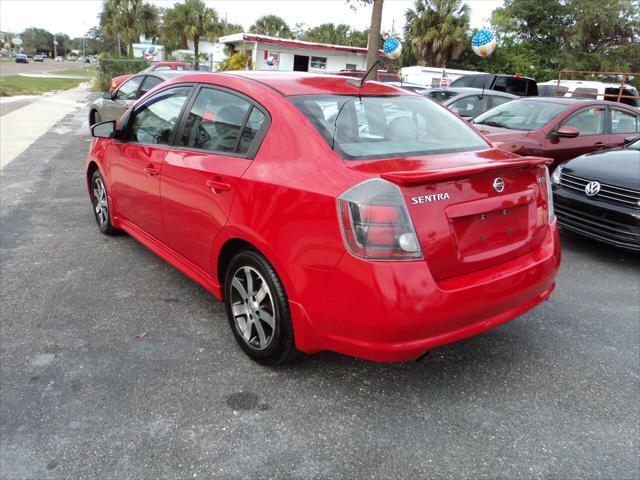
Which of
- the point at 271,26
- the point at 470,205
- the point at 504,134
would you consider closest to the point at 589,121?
the point at 504,134

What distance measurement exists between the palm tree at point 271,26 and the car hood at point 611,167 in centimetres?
5325

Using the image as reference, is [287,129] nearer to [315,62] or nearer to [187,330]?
[187,330]

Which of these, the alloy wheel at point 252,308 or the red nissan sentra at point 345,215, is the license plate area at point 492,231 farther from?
the alloy wheel at point 252,308

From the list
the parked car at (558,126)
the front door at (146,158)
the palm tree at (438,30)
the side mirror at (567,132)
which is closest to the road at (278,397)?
the front door at (146,158)

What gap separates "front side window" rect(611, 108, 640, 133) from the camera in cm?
762

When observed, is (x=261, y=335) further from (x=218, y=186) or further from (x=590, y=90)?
(x=590, y=90)

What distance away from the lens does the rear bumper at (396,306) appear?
2.29 meters

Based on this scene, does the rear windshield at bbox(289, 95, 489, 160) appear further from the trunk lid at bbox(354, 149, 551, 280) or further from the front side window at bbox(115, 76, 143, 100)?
the front side window at bbox(115, 76, 143, 100)

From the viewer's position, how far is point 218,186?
2998 millimetres

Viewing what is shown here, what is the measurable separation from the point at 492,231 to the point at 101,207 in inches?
152

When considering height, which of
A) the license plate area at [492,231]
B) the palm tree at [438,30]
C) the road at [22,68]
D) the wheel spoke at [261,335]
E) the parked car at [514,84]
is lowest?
the wheel spoke at [261,335]

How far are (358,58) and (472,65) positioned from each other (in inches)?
361

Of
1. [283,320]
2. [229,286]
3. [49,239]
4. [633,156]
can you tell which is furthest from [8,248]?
[633,156]

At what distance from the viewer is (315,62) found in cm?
3325
